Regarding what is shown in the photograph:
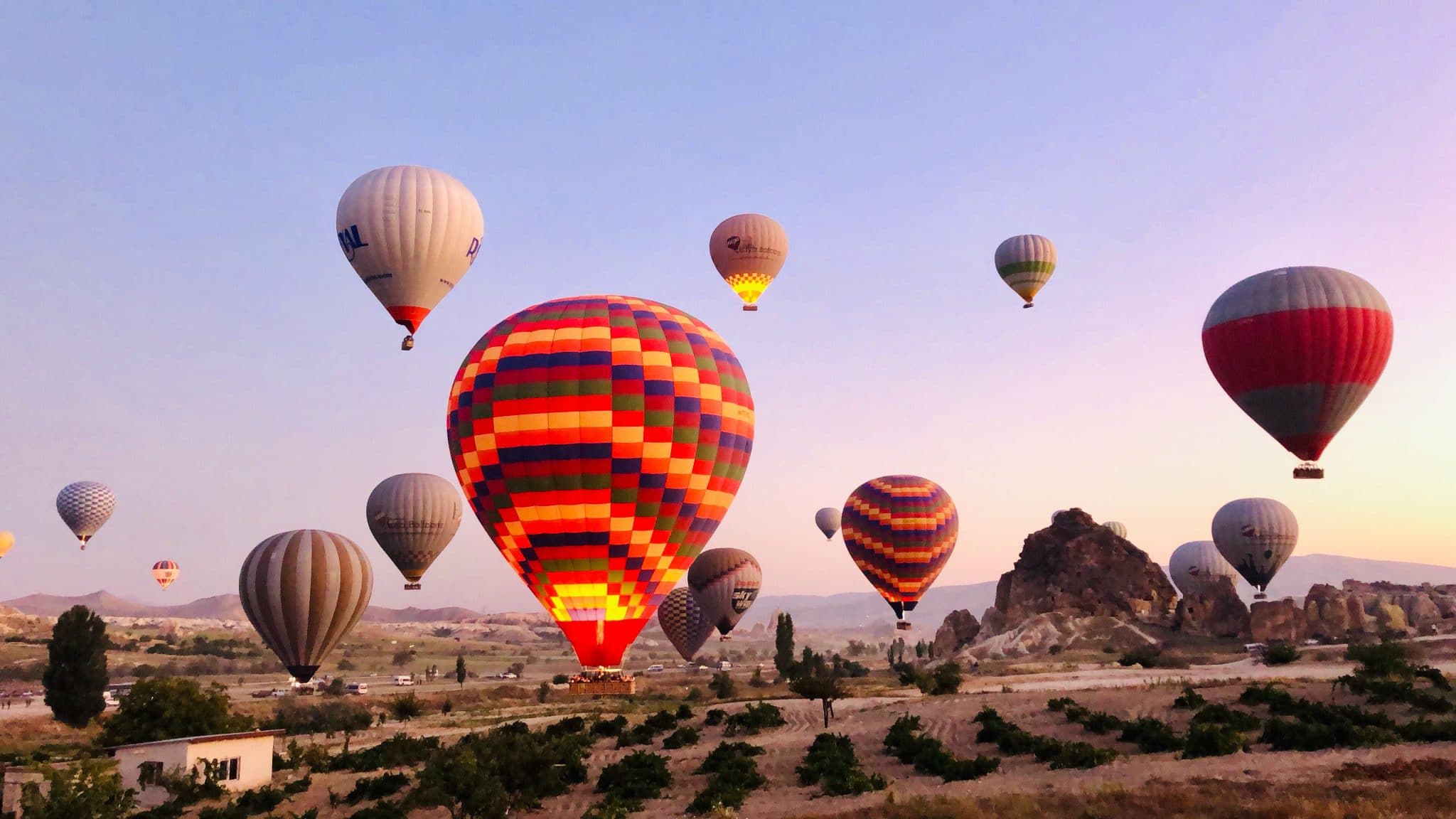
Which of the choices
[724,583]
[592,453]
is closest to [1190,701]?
[592,453]

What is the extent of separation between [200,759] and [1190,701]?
33.4 metres

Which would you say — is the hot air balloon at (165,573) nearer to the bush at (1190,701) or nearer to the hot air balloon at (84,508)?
the hot air balloon at (84,508)

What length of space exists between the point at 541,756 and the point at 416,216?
2326cm

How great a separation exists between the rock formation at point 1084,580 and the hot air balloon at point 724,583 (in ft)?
89.7

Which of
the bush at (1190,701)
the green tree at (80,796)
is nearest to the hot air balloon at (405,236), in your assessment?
the green tree at (80,796)

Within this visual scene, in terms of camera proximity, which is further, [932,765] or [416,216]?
[416,216]

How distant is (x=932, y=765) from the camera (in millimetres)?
30625

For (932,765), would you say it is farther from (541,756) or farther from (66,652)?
(66,652)

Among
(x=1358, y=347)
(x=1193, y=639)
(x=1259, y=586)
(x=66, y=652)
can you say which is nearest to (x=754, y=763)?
(x=1358, y=347)

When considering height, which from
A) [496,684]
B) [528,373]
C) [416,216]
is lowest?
[496,684]

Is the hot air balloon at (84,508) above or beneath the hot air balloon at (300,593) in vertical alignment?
above

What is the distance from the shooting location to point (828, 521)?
131 m

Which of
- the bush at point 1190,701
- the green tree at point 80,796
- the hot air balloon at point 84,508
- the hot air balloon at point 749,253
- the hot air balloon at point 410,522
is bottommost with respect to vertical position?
the green tree at point 80,796

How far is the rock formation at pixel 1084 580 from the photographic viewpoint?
96.4 meters
